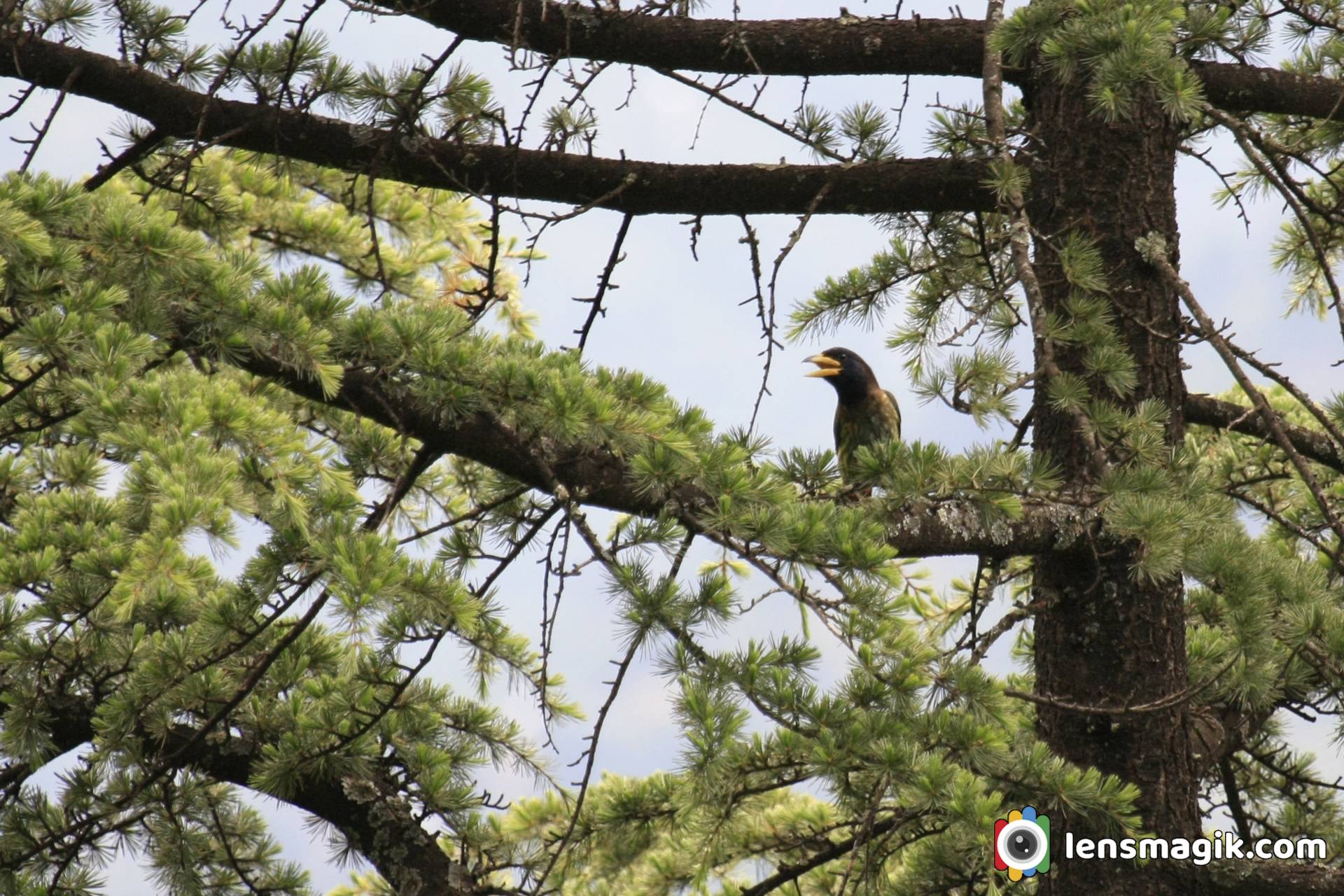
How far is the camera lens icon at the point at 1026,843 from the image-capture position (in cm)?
345

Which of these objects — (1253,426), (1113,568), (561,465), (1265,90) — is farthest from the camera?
(1253,426)

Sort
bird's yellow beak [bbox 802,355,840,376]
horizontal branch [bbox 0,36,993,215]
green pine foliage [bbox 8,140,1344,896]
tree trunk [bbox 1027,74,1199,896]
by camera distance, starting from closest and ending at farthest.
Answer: green pine foliage [bbox 8,140,1344,896] → tree trunk [bbox 1027,74,1199,896] → horizontal branch [bbox 0,36,993,215] → bird's yellow beak [bbox 802,355,840,376]

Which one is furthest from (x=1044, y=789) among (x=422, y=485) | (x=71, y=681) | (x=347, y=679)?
(x=422, y=485)

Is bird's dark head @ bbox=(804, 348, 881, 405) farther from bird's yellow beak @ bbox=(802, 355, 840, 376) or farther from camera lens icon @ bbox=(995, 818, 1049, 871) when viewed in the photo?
camera lens icon @ bbox=(995, 818, 1049, 871)

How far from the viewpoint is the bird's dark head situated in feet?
21.2

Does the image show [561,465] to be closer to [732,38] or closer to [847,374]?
[732,38]

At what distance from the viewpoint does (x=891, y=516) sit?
11.0 ft

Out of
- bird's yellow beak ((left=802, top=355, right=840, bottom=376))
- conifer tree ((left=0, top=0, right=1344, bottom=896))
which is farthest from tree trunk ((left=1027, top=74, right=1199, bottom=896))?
bird's yellow beak ((left=802, top=355, right=840, bottom=376))

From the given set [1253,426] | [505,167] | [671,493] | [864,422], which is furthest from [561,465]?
[864,422]

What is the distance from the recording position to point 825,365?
6.41m

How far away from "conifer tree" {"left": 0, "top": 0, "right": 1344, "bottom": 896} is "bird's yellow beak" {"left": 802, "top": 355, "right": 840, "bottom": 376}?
3.31 feet

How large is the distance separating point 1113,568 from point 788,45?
80.1 inches

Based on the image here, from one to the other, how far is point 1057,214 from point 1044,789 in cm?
217

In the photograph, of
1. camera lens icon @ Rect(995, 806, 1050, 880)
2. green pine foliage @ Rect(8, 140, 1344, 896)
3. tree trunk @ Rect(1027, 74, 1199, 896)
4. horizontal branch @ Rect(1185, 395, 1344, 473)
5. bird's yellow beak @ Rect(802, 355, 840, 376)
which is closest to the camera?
green pine foliage @ Rect(8, 140, 1344, 896)
